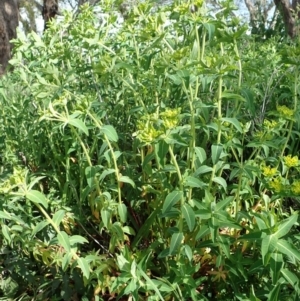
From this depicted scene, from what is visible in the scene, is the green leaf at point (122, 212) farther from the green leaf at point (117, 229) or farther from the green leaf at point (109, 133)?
the green leaf at point (109, 133)

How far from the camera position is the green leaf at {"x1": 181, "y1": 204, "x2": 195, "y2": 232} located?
165 centimetres

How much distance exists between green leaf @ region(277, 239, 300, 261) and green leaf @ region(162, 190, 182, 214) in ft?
1.18

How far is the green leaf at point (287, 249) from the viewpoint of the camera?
148 centimetres

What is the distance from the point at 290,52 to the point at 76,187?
1122 millimetres

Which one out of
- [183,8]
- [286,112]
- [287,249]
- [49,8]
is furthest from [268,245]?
[49,8]

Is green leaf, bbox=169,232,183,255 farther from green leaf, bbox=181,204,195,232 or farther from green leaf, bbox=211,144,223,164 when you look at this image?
green leaf, bbox=211,144,223,164

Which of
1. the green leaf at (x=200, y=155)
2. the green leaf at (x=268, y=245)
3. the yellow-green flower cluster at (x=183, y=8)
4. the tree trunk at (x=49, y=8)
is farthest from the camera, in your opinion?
the tree trunk at (x=49, y=8)

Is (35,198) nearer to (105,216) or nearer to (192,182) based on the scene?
(105,216)

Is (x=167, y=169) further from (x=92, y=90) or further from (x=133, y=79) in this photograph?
(x=92, y=90)

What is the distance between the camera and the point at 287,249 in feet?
4.89

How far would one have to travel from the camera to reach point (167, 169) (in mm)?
1773

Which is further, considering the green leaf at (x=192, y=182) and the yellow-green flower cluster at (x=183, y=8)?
the yellow-green flower cluster at (x=183, y=8)

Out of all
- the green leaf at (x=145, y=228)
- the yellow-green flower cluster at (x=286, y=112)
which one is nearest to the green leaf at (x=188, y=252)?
the green leaf at (x=145, y=228)

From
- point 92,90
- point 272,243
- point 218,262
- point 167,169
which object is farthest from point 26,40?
point 272,243
